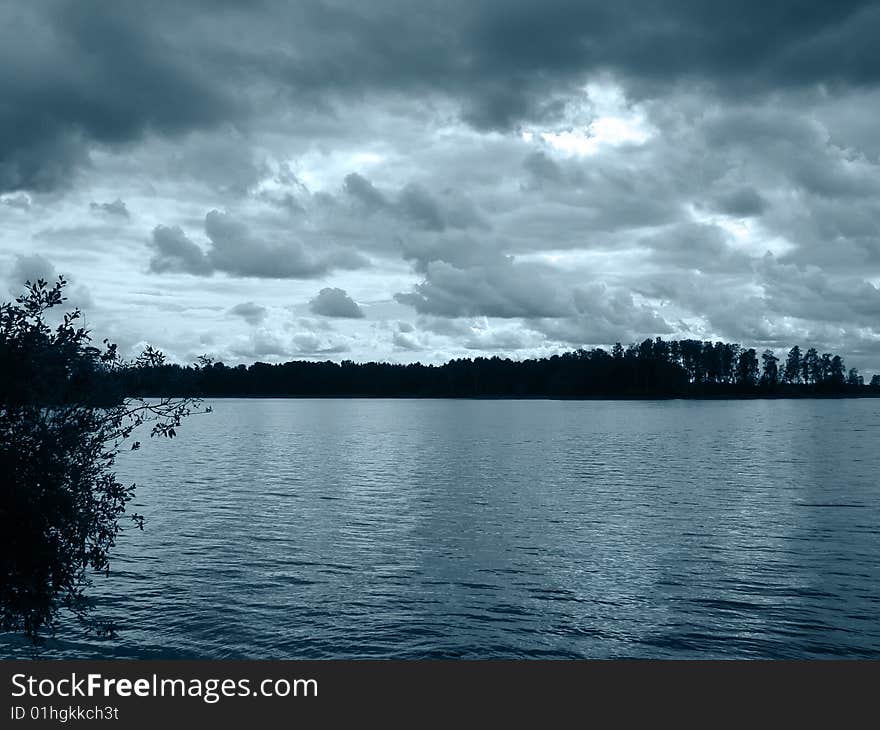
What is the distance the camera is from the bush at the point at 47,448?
1338 centimetres

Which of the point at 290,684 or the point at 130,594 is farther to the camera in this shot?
the point at 130,594

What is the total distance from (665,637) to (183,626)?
1475cm

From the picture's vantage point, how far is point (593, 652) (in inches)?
837

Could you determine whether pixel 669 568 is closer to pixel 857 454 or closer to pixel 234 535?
pixel 234 535

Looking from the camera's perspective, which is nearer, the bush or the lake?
the bush

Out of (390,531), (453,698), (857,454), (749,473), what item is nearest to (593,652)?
(453,698)

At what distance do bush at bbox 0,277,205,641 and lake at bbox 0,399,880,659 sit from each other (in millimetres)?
7895

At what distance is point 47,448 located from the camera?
45.3 feet

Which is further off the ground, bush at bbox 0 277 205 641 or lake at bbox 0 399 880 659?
bush at bbox 0 277 205 641

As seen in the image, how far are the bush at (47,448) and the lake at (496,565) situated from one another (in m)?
7.89

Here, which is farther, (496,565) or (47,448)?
(496,565)

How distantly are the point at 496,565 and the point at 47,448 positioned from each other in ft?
68.4

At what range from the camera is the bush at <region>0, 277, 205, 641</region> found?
13375 mm

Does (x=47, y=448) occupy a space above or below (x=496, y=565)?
above
